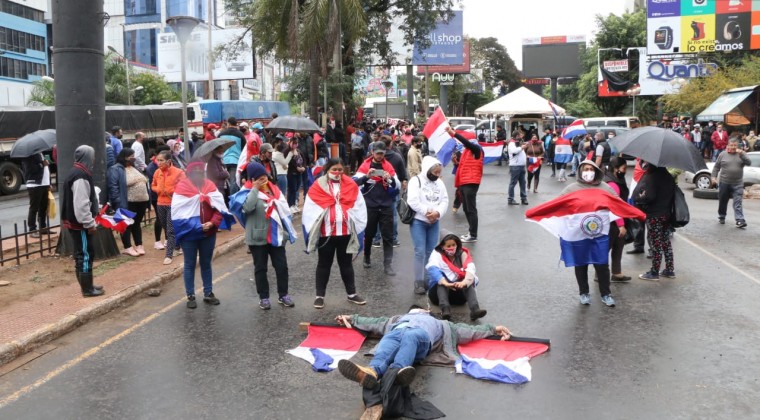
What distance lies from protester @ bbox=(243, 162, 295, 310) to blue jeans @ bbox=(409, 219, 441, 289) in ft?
4.92

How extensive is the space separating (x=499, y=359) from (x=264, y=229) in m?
3.01

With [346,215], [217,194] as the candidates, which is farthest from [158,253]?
[346,215]

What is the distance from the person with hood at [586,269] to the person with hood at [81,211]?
17.7 ft

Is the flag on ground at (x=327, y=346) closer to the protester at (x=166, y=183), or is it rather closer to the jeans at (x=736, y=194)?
the protester at (x=166, y=183)

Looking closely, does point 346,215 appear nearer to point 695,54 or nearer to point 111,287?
point 111,287

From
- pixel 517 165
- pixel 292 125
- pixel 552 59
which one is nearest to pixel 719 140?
pixel 517 165

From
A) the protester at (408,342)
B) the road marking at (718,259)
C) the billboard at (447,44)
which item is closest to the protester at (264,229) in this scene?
the protester at (408,342)

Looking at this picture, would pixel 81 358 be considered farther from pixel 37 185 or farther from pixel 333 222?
pixel 37 185

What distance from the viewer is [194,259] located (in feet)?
25.6

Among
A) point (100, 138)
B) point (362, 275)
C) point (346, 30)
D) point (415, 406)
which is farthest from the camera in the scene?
point (346, 30)

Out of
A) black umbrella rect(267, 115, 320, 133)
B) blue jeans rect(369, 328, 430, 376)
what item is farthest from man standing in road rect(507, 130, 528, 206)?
blue jeans rect(369, 328, 430, 376)

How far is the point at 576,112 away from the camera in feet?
200

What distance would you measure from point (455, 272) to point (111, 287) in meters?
4.23

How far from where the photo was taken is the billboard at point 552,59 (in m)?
62.2
